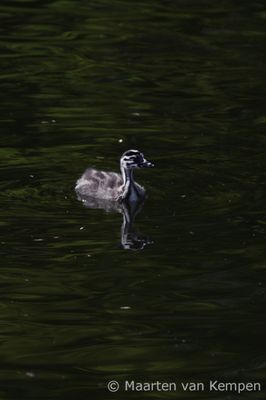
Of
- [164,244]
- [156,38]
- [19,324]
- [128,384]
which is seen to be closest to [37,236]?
[164,244]

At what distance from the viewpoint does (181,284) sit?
1095 cm

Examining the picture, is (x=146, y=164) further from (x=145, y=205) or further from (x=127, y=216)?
(x=127, y=216)

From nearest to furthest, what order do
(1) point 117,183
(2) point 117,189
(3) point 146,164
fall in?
(3) point 146,164 → (2) point 117,189 → (1) point 117,183

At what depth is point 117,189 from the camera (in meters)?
13.8

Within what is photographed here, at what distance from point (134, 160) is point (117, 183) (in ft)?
1.18

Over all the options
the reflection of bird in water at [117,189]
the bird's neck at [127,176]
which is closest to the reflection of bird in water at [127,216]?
the reflection of bird in water at [117,189]

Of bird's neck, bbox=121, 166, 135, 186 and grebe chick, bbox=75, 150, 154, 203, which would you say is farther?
bird's neck, bbox=121, 166, 135, 186

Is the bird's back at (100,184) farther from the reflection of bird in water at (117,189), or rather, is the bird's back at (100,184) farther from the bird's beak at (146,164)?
the bird's beak at (146,164)

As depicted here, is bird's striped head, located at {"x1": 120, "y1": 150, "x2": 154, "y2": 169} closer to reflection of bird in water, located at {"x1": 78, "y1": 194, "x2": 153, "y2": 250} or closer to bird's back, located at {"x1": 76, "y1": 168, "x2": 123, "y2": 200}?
bird's back, located at {"x1": 76, "y1": 168, "x2": 123, "y2": 200}

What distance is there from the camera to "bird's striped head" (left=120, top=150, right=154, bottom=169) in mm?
13680

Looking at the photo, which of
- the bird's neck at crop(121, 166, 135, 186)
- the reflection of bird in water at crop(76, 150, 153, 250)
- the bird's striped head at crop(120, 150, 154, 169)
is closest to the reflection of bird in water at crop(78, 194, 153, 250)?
the reflection of bird in water at crop(76, 150, 153, 250)

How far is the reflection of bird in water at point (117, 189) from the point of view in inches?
528

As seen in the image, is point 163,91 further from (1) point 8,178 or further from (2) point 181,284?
(2) point 181,284

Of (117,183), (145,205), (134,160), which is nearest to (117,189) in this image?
(117,183)
